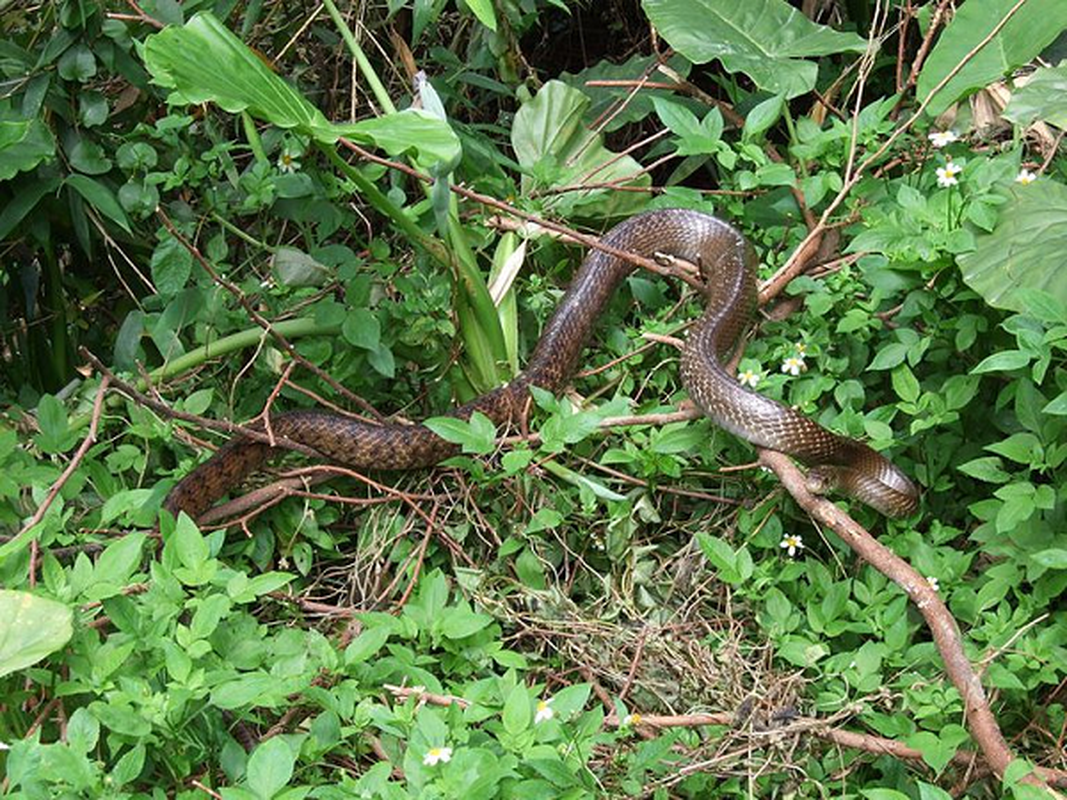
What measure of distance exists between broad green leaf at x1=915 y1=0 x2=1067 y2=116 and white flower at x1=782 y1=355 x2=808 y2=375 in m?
0.94

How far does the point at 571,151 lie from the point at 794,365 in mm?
1388

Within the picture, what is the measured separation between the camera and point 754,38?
→ 4.78 m

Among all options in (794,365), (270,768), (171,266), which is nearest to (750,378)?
(794,365)

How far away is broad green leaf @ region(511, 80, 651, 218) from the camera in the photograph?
4.91 m

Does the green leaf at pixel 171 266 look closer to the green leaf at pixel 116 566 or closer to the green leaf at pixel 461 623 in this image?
the green leaf at pixel 116 566

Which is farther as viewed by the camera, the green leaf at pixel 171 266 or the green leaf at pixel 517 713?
the green leaf at pixel 171 266

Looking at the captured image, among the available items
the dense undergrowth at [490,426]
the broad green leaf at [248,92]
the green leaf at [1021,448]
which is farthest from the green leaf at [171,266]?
the green leaf at [1021,448]

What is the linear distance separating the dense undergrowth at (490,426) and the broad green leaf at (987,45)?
13mm

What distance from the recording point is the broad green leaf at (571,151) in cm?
491

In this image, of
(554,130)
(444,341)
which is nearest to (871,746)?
(444,341)

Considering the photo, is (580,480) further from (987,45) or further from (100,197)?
(987,45)

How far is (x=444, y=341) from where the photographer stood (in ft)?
14.0

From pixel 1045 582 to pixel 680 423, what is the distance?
109 centimetres

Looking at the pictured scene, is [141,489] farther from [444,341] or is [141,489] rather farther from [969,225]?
[969,225]
